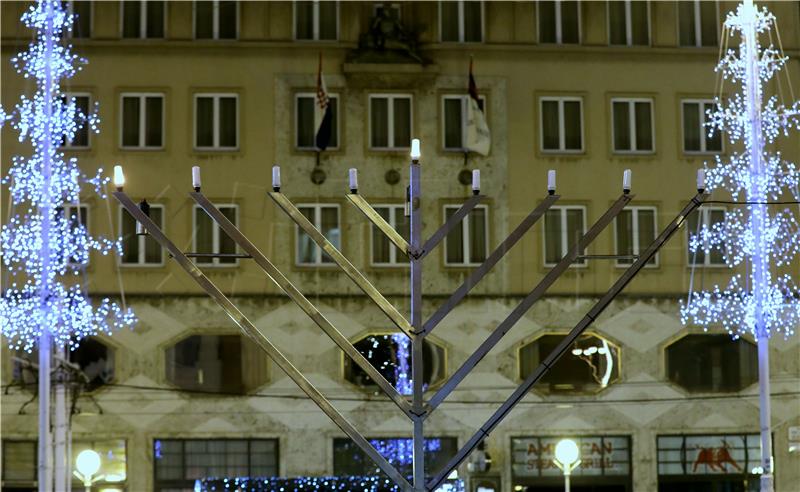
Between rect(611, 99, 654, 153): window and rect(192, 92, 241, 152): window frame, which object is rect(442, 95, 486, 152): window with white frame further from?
rect(192, 92, 241, 152): window frame

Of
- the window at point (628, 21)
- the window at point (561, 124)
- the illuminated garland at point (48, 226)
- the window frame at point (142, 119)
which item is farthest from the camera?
the window at point (628, 21)

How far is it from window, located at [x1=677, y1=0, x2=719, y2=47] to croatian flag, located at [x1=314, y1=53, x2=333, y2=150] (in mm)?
7197

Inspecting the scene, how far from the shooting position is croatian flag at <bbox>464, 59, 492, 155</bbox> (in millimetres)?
27922

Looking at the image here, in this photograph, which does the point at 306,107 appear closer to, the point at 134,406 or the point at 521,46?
the point at 521,46

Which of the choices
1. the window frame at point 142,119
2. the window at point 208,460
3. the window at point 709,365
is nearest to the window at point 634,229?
the window at point 709,365

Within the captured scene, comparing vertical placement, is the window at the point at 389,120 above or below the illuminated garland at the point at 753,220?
above

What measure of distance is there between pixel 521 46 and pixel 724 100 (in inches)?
164

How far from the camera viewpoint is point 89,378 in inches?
1093

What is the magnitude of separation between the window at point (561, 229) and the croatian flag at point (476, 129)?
5.98 ft

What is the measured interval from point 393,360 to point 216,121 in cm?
565

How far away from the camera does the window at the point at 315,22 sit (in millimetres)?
28594

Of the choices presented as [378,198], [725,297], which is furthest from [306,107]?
[725,297]

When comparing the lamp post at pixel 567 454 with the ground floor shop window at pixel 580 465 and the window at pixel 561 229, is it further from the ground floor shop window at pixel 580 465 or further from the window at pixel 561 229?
the window at pixel 561 229

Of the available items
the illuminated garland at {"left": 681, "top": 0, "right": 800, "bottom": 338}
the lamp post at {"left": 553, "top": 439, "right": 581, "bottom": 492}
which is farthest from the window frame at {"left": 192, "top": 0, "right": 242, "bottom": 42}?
the lamp post at {"left": 553, "top": 439, "right": 581, "bottom": 492}
